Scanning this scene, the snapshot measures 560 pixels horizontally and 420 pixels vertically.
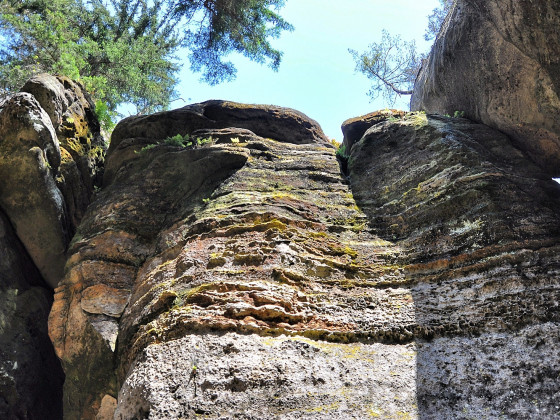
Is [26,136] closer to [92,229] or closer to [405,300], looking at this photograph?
[92,229]

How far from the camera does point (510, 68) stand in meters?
7.24

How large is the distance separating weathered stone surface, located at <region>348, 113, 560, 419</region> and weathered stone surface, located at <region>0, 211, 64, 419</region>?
5.38m

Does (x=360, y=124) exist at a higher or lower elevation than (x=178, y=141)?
higher

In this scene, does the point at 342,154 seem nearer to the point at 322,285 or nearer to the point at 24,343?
the point at 322,285

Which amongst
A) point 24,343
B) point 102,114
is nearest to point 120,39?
point 102,114

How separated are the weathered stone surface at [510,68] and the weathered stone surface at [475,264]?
378 mm

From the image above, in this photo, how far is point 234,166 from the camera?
8258mm

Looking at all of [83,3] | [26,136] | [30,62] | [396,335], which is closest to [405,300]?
[396,335]

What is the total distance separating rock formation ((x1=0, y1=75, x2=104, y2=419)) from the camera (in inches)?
268

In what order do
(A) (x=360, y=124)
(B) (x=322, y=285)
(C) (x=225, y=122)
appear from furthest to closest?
(C) (x=225, y=122)
(A) (x=360, y=124)
(B) (x=322, y=285)

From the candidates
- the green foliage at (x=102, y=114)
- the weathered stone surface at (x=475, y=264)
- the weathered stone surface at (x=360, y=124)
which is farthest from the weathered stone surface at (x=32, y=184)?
the weathered stone surface at (x=360, y=124)

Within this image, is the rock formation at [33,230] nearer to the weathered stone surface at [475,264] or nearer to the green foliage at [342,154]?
the green foliage at [342,154]

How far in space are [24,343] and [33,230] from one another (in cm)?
188

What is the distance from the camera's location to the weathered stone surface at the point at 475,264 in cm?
404
